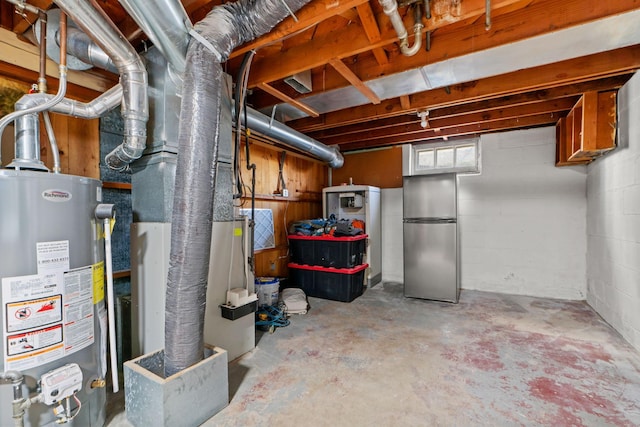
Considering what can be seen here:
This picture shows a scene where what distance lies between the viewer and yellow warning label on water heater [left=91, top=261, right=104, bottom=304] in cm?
145

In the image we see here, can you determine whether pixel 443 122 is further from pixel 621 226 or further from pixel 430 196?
pixel 621 226

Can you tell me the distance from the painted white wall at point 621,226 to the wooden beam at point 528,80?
305 millimetres

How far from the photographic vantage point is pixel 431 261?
3.81 m

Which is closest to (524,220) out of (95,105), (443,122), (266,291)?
(443,122)

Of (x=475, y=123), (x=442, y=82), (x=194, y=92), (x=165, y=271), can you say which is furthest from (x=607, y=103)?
(x=165, y=271)

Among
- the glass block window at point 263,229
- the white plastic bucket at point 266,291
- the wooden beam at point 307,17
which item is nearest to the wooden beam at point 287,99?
the wooden beam at point 307,17

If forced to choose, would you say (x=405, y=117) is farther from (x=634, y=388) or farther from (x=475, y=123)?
(x=634, y=388)

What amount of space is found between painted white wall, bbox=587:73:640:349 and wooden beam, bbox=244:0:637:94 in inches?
48.5

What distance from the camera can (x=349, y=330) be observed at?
284 centimetres

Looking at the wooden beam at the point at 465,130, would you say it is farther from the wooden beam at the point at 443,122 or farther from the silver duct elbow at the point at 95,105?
the silver duct elbow at the point at 95,105

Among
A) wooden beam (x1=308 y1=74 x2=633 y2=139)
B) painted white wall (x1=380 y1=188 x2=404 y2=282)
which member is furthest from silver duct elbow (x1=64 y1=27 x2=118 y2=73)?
painted white wall (x1=380 y1=188 x2=404 y2=282)

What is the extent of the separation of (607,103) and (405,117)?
1.93 m

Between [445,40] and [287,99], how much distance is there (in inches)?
55.9

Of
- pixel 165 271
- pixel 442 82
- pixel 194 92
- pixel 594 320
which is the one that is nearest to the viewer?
pixel 194 92
